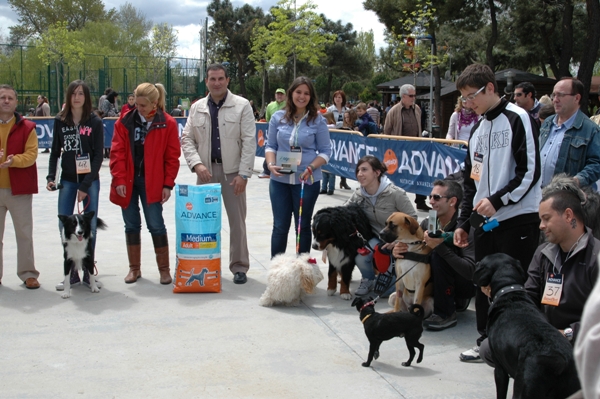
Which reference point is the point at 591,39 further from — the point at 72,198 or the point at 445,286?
the point at 72,198

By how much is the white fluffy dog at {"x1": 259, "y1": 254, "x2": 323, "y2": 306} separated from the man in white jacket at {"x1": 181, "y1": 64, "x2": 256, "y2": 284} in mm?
956

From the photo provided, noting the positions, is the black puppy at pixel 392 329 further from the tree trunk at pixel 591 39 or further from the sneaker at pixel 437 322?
the tree trunk at pixel 591 39

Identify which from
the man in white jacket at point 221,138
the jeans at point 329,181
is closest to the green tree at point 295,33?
the jeans at point 329,181

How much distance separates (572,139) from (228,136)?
2.97 meters

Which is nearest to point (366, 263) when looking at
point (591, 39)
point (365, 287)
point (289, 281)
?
point (365, 287)

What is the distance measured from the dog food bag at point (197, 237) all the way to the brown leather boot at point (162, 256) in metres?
0.37

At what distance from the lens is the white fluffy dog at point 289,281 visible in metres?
5.16

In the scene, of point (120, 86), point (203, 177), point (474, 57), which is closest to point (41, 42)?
point (120, 86)

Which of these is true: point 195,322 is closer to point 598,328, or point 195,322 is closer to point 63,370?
point 63,370

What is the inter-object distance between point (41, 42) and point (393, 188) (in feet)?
136

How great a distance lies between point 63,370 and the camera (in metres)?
3.90

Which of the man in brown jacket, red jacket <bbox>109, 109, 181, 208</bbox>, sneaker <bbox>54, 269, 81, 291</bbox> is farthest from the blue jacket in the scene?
the man in brown jacket

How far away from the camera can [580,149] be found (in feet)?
14.9

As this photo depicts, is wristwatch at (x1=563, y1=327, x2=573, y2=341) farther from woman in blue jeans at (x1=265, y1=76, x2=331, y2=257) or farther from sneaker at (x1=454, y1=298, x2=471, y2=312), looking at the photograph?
woman in blue jeans at (x1=265, y1=76, x2=331, y2=257)
